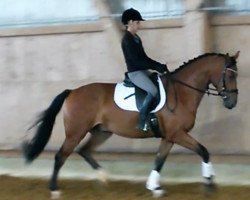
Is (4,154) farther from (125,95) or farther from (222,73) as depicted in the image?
(222,73)

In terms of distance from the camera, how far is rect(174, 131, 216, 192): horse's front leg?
714cm

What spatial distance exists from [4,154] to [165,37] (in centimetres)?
309

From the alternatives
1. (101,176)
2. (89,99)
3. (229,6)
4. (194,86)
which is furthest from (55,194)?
(229,6)

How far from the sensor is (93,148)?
789 cm

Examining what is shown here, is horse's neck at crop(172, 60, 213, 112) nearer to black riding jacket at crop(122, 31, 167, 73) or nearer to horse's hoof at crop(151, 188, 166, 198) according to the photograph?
black riding jacket at crop(122, 31, 167, 73)

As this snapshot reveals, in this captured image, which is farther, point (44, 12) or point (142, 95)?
point (44, 12)

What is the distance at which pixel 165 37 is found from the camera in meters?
8.69

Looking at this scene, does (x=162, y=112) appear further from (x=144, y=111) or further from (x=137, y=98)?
(x=137, y=98)

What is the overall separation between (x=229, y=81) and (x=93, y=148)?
6.27ft

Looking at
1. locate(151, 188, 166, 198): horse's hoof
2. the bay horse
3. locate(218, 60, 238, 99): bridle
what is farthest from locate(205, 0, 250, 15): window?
locate(151, 188, 166, 198): horse's hoof

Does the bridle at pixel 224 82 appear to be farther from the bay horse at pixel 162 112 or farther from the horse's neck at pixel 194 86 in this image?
the horse's neck at pixel 194 86

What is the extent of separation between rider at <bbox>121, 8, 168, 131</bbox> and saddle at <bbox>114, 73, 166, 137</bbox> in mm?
83

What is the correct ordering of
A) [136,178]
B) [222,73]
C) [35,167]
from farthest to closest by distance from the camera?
1. [35,167]
2. [136,178]
3. [222,73]

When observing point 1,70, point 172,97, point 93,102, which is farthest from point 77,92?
point 1,70
